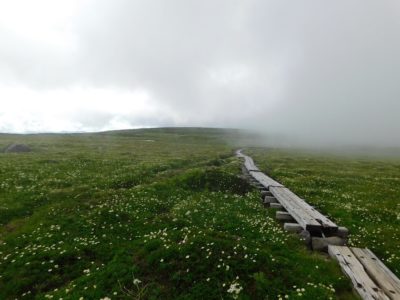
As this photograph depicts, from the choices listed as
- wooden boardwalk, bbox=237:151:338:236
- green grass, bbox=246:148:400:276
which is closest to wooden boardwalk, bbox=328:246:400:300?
green grass, bbox=246:148:400:276

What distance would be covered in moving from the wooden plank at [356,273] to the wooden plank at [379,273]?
24cm

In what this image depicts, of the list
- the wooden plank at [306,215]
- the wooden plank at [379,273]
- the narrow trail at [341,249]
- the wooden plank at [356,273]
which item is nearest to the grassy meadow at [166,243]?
the wooden plank at [356,273]

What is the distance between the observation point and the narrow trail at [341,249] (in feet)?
32.0

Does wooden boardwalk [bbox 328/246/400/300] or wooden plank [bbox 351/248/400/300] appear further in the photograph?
wooden plank [bbox 351/248/400/300]

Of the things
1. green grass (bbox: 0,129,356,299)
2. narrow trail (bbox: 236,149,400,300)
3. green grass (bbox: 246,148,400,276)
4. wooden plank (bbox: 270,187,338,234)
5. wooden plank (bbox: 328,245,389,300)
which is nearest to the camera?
wooden plank (bbox: 328,245,389,300)

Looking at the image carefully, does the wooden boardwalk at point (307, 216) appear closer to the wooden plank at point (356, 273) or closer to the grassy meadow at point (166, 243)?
the grassy meadow at point (166, 243)

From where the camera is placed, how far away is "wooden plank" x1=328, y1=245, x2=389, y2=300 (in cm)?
938

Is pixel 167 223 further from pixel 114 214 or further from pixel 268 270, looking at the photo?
pixel 268 270

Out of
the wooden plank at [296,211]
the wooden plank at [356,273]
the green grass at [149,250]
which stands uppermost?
the wooden plank at [296,211]

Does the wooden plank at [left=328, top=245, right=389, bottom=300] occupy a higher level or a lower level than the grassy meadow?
higher

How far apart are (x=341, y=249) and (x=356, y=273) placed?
7.40ft

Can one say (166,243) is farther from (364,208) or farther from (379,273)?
(364,208)

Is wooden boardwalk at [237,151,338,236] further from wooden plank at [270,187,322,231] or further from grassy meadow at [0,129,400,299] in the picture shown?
grassy meadow at [0,129,400,299]

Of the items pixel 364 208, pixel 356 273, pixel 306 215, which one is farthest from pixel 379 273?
pixel 364 208
